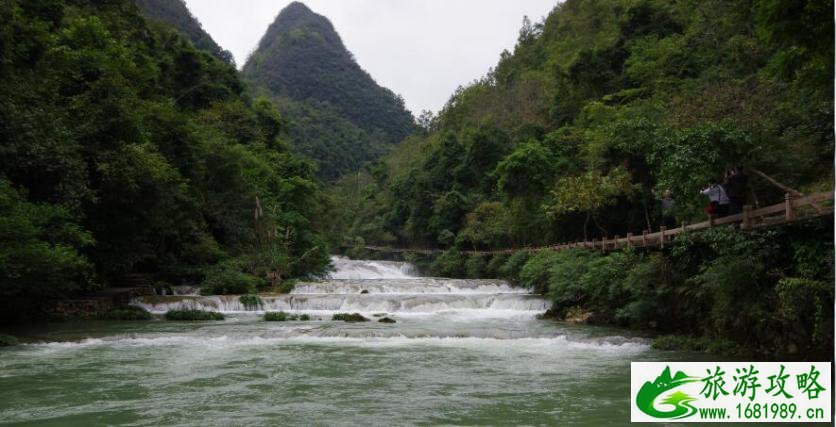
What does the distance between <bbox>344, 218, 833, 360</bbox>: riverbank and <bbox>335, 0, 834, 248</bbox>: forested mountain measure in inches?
54.3

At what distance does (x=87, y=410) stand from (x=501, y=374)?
217 inches

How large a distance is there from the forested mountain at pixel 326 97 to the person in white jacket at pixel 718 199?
73477mm

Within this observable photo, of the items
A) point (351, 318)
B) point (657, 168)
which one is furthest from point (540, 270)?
point (351, 318)

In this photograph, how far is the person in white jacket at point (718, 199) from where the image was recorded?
10.5 meters

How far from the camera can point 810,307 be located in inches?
334

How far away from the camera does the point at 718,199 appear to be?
10.5 metres

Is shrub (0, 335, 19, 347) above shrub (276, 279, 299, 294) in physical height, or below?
below

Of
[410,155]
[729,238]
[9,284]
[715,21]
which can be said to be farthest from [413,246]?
[729,238]

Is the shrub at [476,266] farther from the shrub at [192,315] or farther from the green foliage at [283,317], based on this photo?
the shrub at [192,315]

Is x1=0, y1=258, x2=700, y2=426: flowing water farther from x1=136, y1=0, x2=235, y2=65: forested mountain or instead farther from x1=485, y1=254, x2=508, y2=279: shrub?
x1=136, y1=0, x2=235, y2=65: forested mountain

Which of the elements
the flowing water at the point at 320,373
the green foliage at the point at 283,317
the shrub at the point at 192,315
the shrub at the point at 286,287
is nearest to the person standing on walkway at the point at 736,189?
the flowing water at the point at 320,373

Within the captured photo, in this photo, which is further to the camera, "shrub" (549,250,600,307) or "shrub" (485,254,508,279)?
"shrub" (485,254,508,279)

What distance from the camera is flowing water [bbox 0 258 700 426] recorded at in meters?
6.80

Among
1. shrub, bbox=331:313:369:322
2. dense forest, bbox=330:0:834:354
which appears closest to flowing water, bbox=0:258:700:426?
shrub, bbox=331:313:369:322
